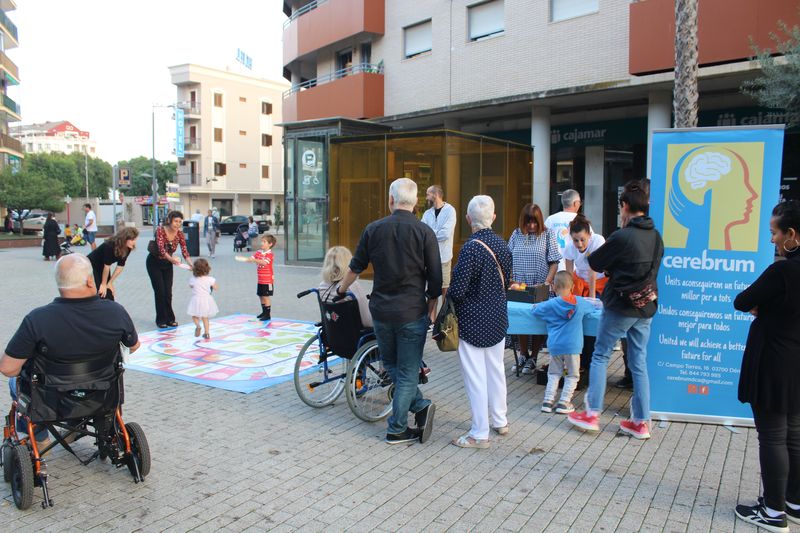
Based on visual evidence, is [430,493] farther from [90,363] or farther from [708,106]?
[708,106]

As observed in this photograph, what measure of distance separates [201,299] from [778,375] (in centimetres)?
712

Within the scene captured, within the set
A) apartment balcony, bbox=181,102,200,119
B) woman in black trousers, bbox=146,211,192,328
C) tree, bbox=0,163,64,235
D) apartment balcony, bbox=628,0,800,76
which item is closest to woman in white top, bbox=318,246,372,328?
woman in black trousers, bbox=146,211,192,328

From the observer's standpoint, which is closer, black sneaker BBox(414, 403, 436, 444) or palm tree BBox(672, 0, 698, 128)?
black sneaker BBox(414, 403, 436, 444)

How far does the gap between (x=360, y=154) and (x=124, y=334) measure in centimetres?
1332

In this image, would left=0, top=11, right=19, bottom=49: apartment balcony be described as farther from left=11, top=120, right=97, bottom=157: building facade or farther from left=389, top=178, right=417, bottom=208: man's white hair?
left=11, top=120, right=97, bottom=157: building facade

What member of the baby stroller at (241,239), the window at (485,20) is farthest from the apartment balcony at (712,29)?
the baby stroller at (241,239)

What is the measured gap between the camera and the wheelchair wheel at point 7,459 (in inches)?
154

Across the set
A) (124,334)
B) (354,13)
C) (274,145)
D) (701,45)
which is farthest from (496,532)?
(274,145)

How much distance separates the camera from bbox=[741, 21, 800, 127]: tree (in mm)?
10992

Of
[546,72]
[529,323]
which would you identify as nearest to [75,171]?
[546,72]

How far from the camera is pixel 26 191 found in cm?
4306

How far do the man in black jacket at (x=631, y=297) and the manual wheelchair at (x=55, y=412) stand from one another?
3489 millimetres

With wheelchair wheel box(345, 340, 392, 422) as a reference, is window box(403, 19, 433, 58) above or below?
above

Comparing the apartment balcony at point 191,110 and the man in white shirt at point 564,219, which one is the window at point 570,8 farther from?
the apartment balcony at point 191,110
